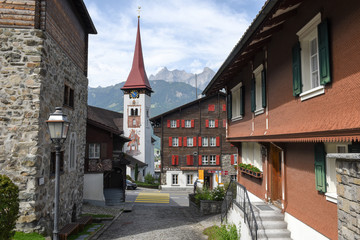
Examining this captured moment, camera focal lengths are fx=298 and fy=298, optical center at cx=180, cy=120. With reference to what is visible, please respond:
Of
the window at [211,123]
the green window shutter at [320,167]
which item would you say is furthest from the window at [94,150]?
the window at [211,123]

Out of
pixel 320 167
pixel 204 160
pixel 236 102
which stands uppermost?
pixel 236 102

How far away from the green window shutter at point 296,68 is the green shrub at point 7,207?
7437mm

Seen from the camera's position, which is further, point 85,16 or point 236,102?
point 85,16

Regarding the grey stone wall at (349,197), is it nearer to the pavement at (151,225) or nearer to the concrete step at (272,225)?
the concrete step at (272,225)

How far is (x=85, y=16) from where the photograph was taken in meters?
14.6

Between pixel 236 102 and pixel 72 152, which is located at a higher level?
pixel 236 102

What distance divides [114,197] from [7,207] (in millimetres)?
17600

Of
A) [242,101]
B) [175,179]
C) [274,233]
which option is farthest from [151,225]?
[175,179]

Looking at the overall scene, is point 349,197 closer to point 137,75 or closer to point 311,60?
point 311,60

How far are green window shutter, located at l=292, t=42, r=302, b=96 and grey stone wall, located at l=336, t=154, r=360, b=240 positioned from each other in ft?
9.82

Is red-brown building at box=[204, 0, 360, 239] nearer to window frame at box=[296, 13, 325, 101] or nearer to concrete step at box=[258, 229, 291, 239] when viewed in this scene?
window frame at box=[296, 13, 325, 101]

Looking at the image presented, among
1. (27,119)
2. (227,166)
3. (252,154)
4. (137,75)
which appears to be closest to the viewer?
(27,119)

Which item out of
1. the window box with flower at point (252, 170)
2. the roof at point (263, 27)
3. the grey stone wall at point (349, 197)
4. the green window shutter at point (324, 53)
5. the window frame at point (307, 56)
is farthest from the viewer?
the window box with flower at point (252, 170)

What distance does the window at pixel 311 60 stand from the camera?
5.93 meters
